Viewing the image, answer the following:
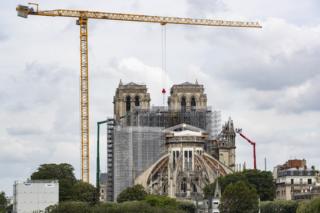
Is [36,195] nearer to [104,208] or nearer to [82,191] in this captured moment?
[82,191]

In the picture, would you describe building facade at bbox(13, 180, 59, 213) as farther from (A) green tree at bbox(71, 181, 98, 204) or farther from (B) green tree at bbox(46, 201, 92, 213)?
(B) green tree at bbox(46, 201, 92, 213)

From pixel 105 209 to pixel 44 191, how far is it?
110ft

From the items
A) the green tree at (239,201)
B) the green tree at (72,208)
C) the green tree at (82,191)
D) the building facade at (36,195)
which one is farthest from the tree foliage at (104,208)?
the green tree at (82,191)

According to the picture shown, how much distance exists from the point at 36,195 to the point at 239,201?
35.2m

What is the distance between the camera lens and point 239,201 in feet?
555

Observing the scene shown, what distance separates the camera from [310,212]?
141 metres

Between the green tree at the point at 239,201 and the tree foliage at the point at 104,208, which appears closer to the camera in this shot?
the tree foliage at the point at 104,208

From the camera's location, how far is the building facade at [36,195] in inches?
7160

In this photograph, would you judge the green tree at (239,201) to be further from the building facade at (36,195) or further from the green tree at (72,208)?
the building facade at (36,195)

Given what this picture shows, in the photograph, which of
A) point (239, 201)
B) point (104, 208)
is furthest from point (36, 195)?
point (239, 201)

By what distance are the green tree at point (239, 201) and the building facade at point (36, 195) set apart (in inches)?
1154

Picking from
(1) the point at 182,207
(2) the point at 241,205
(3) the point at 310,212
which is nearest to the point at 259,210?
(2) the point at 241,205

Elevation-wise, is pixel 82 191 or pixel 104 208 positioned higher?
pixel 82 191

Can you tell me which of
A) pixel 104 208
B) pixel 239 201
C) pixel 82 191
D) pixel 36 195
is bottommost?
pixel 104 208
